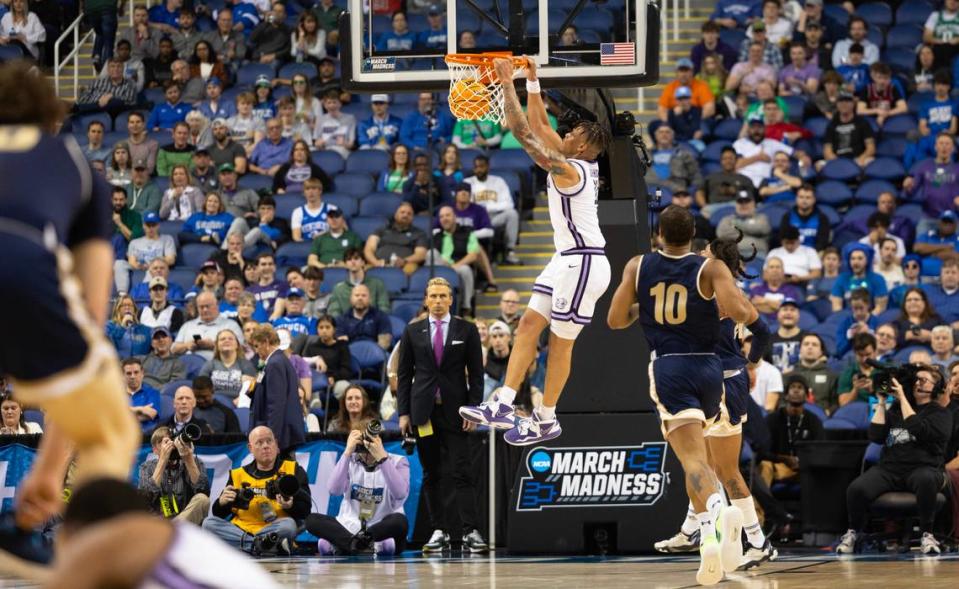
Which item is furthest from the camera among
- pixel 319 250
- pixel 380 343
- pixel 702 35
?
pixel 702 35

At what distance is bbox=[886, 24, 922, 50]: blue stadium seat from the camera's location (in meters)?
22.1

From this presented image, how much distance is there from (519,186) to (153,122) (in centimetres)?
664

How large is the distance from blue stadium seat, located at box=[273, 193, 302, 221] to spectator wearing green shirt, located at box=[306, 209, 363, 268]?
1.25 metres

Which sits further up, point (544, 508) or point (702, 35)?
point (702, 35)

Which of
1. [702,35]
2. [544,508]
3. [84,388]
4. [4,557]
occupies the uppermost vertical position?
[702,35]

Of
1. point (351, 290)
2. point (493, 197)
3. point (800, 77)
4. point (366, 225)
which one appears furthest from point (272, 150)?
point (800, 77)

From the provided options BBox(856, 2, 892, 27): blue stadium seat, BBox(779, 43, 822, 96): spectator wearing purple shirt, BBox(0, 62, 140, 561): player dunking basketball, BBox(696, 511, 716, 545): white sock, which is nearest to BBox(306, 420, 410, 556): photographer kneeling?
BBox(696, 511, 716, 545): white sock

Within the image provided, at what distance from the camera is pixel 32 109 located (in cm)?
491

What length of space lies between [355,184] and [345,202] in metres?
0.58

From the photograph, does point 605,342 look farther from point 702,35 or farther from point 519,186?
point 702,35

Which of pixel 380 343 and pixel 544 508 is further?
pixel 380 343

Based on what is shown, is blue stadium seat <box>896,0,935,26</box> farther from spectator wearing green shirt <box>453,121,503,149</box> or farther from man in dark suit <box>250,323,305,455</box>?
man in dark suit <box>250,323,305,455</box>

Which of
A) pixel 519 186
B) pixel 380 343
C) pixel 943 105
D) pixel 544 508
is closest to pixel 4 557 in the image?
pixel 544 508

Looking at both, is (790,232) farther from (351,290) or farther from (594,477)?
(594,477)
